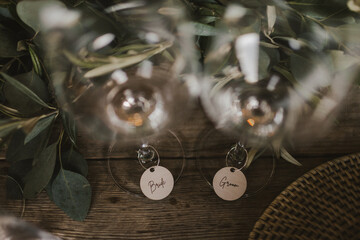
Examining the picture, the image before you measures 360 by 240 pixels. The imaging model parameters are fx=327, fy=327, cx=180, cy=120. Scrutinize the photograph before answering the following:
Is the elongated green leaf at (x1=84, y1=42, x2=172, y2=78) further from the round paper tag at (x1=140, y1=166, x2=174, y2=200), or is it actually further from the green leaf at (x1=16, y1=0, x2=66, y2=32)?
the round paper tag at (x1=140, y1=166, x2=174, y2=200)

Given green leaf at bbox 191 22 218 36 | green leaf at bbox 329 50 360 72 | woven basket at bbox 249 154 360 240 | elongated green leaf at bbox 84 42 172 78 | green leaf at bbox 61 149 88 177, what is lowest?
woven basket at bbox 249 154 360 240

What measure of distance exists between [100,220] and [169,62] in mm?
350

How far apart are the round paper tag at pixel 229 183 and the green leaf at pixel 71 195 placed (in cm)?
24

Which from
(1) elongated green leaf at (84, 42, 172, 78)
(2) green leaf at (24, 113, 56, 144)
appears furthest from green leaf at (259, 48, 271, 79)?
(2) green leaf at (24, 113, 56, 144)

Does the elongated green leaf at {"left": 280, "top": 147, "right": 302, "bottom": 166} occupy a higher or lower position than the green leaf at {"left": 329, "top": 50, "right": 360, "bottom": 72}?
lower

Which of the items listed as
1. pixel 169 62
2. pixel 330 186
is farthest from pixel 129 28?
pixel 330 186

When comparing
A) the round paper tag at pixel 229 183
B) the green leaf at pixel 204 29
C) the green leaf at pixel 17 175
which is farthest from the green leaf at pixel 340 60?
the green leaf at pixel 17 175

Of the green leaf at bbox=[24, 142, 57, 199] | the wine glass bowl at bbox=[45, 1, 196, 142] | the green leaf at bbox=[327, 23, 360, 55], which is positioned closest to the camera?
the wine glass bowl at bbox=[45, 1, 196, 142]

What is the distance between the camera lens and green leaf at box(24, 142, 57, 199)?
→ 0.56 m

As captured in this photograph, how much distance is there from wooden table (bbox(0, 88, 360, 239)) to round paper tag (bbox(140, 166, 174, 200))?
13mm

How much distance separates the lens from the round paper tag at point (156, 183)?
0.60m

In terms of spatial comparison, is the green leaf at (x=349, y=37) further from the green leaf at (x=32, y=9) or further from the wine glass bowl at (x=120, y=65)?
the green leaf at (x=32, y=9)

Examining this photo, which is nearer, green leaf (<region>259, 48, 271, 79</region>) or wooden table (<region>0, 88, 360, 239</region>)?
green leaf (<region>259, 48, 271, 79</region>)

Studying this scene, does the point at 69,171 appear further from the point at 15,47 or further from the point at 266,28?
the point at 266,28
